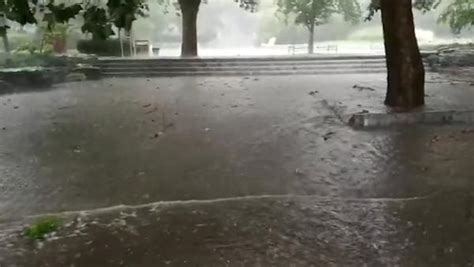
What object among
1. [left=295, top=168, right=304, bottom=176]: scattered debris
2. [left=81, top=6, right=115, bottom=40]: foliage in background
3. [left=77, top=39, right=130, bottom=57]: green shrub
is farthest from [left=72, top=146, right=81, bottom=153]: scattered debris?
[left=77, top=39, right=130, bottom=57]: green shrub

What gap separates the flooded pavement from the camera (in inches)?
157

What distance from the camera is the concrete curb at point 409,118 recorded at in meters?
9.03

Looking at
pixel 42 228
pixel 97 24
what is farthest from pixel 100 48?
pixel 42 228

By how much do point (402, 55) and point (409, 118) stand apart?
1337 mm

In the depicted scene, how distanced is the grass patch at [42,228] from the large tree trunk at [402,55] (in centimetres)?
696

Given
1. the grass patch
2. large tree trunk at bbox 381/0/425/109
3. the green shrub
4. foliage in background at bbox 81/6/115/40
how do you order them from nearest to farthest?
the grass patch, foliage in background at bbox 81/6/115/40, large tree trunk at bbox 381/0/425/109, the green shrub

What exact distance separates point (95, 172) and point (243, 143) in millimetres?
2195

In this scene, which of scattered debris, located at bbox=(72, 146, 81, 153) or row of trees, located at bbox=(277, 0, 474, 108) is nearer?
scattered debris, located at bbox=(72, 146, 81, 153)

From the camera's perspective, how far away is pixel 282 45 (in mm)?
33844

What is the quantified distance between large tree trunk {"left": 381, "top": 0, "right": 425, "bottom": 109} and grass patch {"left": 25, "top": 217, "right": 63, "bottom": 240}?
6.96m

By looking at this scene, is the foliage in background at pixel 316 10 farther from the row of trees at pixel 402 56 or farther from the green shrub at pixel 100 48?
the row of trees at pixel 402 56

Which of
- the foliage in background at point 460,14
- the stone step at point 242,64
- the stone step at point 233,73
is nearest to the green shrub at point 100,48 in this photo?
the stone step at point 242,64

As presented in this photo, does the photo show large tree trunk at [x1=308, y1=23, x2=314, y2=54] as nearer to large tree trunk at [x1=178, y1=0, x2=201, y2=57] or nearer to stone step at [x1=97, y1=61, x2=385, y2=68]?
large tree trunk at [x1=178, y1=0, x2=201, y2=57]

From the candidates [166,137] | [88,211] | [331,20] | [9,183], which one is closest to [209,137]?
[166,137]
